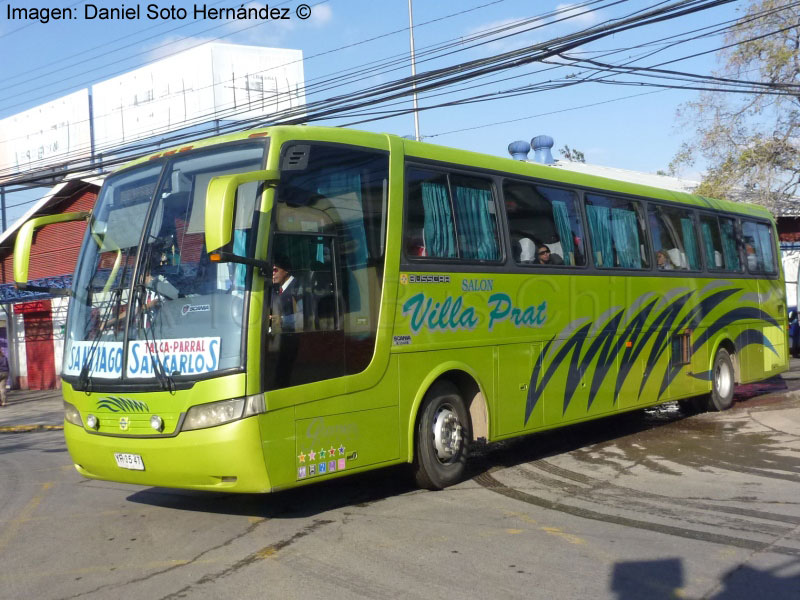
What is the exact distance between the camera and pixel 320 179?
7469mm

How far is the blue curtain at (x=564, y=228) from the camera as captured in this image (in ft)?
34.1

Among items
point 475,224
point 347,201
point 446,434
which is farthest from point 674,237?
point 347,201

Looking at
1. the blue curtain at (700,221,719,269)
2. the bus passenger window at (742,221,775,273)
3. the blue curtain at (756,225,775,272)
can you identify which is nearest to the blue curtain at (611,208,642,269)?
the blue curtain at (700,221,719,269)

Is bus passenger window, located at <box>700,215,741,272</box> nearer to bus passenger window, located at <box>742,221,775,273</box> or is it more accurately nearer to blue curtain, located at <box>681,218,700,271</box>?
blue curtain, located at <box>681,218,700,271</box>

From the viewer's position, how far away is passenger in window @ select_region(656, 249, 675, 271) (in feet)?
40.6

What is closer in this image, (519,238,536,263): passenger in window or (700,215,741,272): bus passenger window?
(519,238,536,263): passenger in window

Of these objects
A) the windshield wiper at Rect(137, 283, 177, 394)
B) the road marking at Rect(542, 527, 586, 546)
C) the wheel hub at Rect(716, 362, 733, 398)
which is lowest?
the road marking at Rect(542, 527, 586, 546)

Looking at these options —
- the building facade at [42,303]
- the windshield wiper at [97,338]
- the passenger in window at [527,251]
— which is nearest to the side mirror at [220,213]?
the windshield wiper at [97,338]

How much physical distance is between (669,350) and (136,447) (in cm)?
808

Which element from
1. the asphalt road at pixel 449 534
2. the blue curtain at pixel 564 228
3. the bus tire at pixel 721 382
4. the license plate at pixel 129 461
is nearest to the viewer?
the asphalt road at pixel 449 534

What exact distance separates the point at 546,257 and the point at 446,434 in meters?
2.62

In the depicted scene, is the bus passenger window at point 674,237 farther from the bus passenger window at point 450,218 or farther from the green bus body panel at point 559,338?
the bus passenger window at point 450,218

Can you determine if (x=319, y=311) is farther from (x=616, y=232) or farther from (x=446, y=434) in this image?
(x=616, y=232)

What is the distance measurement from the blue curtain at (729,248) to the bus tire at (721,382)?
140 centimetres
